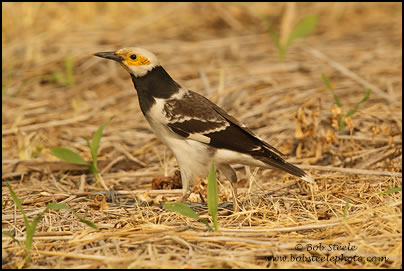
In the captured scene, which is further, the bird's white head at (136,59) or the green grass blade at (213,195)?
the bird's white head at (136,59)

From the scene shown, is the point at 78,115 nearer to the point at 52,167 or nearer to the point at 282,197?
the point at 52,167

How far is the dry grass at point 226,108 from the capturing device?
12.1 feet

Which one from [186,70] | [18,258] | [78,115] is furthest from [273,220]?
[186,70]

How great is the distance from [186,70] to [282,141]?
2.49 meters

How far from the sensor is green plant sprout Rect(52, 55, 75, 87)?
7946 mm

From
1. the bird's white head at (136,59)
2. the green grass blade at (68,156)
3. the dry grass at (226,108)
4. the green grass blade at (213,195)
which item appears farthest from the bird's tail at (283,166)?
the green grass blade at (68,156)

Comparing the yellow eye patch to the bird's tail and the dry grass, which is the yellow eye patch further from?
the bird's tail

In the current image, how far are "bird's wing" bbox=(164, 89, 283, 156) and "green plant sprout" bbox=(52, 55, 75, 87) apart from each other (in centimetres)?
358

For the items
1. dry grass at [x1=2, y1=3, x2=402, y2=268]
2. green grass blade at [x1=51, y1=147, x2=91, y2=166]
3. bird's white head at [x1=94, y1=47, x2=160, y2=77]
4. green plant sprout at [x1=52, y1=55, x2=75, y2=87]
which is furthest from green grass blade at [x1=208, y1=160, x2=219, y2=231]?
green plant sprout at [x1=52, y1=55, x2=75, y2=87]

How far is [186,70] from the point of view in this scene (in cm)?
825

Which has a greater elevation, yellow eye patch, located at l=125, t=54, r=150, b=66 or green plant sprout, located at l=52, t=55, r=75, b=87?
yellow eye patch, located at l=125, t=54, r=150, b=66

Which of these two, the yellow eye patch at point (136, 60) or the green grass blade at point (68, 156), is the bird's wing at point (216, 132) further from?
the green grass blade at point (68, 156)

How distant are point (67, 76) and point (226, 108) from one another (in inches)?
103

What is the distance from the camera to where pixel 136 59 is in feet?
16.2
